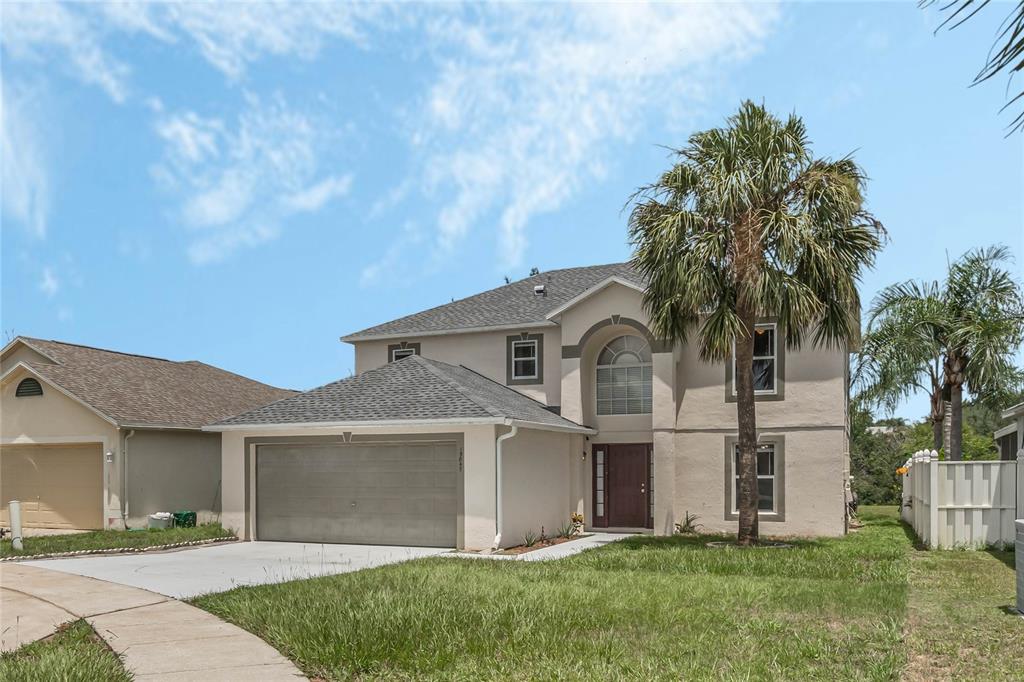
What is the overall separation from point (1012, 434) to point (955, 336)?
3179 mm

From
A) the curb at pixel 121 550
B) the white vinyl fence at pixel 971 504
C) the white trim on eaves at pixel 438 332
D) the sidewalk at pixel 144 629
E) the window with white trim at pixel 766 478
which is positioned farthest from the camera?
the white trim on eaves at pixel 438 332

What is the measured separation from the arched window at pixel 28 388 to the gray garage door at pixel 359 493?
8148mm

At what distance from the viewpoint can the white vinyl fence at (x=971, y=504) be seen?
17484mm

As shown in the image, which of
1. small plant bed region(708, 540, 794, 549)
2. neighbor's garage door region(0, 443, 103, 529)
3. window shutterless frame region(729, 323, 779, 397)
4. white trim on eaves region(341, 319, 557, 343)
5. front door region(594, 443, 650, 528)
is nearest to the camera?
small plant bed region(708, 540, 794, 549)

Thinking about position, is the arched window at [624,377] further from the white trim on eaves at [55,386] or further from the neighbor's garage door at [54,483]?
the neighbor's garage door at [54,483]

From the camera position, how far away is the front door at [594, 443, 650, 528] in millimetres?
22906

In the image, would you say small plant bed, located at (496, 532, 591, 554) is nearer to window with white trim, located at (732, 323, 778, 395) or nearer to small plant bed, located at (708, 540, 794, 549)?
small plant bed, located at (708, 540, 794, 549)

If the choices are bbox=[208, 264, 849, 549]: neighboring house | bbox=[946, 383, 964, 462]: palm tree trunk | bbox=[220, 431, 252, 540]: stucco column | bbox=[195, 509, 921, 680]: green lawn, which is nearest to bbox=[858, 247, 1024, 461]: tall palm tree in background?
bbox=[946, 383, 964, 462]: palm tree trunk

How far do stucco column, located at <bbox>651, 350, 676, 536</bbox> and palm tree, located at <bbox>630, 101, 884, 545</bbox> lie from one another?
257 cm

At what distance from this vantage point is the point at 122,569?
1591 centimetres

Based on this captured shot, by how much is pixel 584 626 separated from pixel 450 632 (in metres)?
1.55

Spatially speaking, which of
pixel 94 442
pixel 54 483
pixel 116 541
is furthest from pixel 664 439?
pixel 54 483

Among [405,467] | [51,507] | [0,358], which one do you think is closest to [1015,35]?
[405,467]

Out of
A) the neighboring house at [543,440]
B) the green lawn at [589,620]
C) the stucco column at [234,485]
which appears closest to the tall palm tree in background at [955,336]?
the neighboring house at [543,440]
